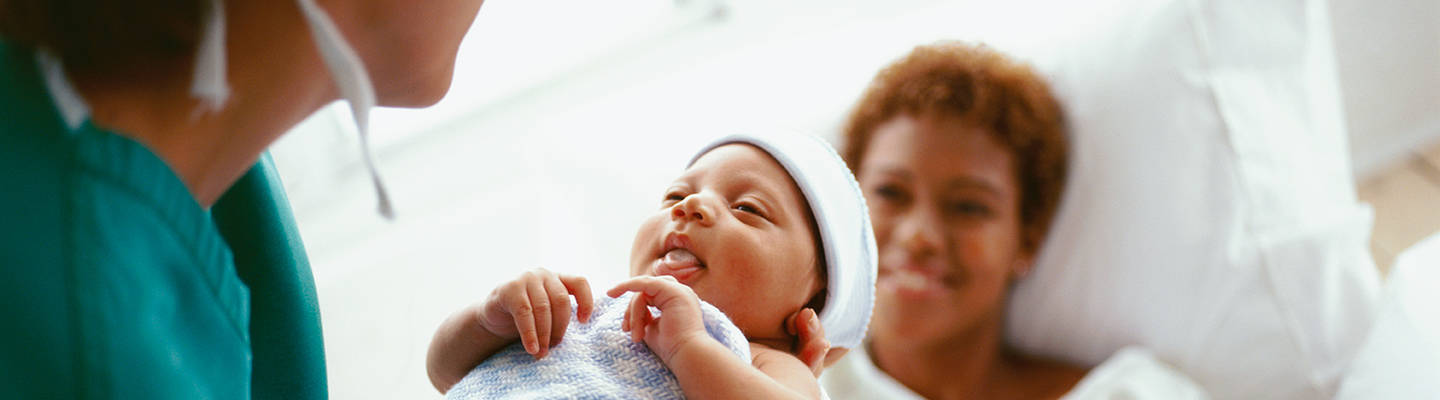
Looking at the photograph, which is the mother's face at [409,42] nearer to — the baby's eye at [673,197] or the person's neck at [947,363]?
the baby's eye at [673,197]

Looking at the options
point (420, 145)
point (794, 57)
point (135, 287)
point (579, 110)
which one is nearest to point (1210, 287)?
point (794, 57)

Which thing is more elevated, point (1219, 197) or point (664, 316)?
point (664, 316)

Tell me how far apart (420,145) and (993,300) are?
111 cm

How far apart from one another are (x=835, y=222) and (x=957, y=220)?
650 mm

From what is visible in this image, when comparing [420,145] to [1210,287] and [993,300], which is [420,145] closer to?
[993,300]

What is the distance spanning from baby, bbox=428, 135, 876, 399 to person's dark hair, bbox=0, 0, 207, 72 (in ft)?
1.17

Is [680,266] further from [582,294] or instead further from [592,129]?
[592,129]

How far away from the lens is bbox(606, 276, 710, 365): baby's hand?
2.95ft

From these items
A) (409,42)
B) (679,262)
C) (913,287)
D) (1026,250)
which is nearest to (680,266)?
(679,262)

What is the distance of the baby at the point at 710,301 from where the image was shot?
2.97 feet

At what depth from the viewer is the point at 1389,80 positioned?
7.56 feet

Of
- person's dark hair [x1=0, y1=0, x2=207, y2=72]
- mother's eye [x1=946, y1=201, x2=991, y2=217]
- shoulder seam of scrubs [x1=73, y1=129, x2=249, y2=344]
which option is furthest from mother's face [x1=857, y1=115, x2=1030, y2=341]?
person's dark hair [x1=0, y1=0, x2=207, y2=72]

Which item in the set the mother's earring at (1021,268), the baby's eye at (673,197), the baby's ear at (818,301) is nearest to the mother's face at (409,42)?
the baby's eye at (673,197)

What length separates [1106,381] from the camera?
5.60 ft
